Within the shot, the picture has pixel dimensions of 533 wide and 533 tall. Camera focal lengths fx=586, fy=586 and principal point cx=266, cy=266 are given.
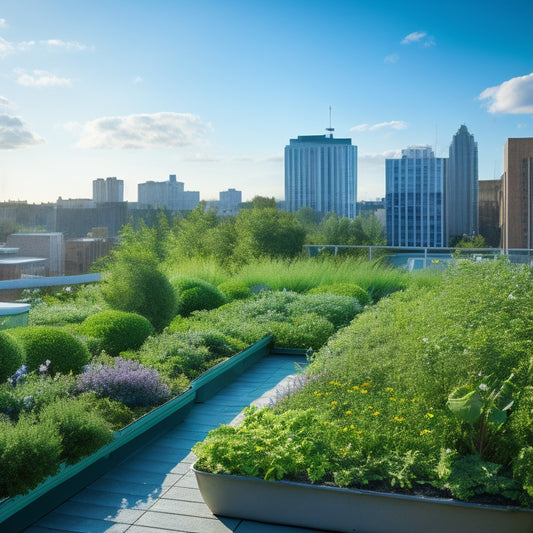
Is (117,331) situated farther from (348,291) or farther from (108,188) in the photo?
(108,188)

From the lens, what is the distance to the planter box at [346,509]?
2.48 meters

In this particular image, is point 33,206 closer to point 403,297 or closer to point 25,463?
point 403,297

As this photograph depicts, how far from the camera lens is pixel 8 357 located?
12.5 ft

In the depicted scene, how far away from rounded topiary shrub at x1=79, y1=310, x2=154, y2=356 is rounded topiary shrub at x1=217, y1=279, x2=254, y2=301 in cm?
349

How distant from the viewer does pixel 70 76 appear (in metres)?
15.2

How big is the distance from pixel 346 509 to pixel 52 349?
2.68 meters

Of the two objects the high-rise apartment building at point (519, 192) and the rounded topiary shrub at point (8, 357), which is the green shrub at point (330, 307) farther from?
the high-rise apartment building at point (519, 192)

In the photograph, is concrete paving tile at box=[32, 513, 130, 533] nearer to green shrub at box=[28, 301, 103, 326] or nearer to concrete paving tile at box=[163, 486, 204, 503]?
concrete paving tile at box=[163, 486, 204, 503]

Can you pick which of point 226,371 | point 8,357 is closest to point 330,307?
point 226,371

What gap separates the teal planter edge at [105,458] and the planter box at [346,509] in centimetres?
73

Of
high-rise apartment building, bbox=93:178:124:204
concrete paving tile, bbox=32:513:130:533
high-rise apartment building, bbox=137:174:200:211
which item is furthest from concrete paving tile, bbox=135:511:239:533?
high-rise apartment building, bbox=137:174:200:211

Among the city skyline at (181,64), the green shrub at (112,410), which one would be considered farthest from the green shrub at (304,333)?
the city skyline at (181,64)

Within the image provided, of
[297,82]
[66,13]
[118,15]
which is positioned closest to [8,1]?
[66,13]

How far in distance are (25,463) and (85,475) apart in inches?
24.8
